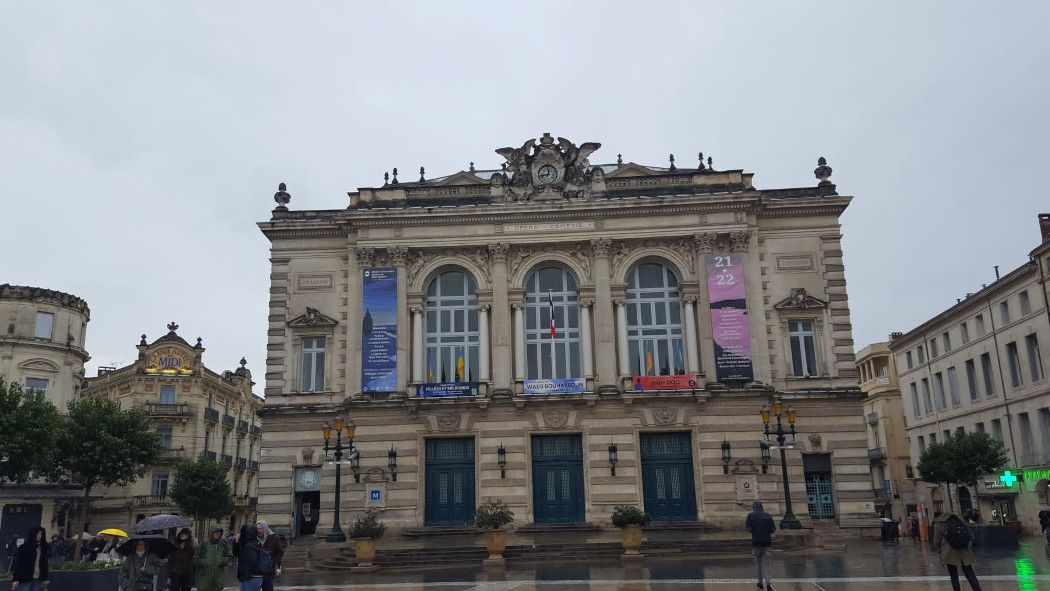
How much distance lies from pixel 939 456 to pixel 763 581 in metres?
26.4

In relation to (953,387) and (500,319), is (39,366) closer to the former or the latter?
(500,319)

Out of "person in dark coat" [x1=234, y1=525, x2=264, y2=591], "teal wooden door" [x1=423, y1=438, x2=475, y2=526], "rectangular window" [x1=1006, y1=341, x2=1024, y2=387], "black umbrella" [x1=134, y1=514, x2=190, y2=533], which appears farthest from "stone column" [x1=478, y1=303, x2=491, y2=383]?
"rectangular window" [x1=1006, y1=341, x2=1024, y2=387]

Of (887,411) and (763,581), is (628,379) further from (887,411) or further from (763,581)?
Answer: (887,411)

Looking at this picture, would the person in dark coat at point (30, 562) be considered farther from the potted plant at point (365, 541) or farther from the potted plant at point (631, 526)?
the potted plant at point (631, 526)

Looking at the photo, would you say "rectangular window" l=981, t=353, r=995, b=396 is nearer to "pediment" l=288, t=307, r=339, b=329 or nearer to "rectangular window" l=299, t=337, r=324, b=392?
"pediment" l=288, t=307, r=339, b=329

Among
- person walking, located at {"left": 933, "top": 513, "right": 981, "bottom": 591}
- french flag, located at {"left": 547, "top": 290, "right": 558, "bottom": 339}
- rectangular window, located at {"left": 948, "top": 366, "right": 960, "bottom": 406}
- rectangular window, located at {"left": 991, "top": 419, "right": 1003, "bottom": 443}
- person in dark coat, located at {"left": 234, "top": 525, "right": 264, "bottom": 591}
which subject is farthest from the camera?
rectangular window, located at {"left": 948, "top": 366, "right": 960, "bottom": 406}

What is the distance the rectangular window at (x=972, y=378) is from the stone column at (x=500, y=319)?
30.8 metres

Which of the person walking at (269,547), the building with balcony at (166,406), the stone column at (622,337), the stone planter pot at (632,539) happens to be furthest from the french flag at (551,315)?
the building with balcony at (166,406)

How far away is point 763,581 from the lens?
1742cm

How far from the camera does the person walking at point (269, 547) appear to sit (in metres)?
15.0

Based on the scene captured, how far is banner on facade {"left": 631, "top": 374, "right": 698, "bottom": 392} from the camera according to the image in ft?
109

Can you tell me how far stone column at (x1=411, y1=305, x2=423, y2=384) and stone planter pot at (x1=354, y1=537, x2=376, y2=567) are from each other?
9.53 m

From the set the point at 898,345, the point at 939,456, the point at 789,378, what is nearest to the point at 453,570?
the point at 789,378

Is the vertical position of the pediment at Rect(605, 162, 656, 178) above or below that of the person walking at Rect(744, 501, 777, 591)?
above
